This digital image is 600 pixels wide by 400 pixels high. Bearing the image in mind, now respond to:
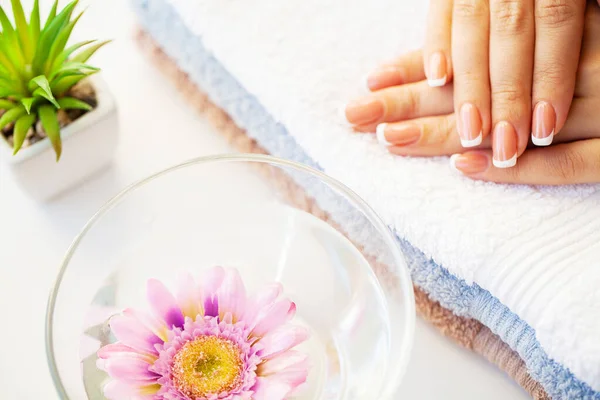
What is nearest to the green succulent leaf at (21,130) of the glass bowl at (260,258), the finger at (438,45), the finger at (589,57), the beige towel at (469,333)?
the glass bowl at (260,258)

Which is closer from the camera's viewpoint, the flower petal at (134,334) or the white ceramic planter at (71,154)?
the flower petal at (134,334)

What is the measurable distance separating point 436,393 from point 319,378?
12cm

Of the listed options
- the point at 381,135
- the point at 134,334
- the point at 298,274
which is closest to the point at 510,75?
the point at 381,135

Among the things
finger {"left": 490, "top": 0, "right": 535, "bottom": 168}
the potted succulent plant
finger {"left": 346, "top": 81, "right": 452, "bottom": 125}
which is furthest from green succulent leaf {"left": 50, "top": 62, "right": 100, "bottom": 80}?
finger {"left": 490, "top": 0, "right": 535, "bottom": 168}

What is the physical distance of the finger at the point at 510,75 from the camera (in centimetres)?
50

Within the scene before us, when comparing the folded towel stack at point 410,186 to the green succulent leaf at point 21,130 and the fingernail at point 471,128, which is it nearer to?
the fingernail at point 471,128

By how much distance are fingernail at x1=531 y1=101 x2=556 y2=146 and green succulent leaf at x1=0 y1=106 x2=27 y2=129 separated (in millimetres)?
403

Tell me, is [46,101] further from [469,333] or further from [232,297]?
[469,333]

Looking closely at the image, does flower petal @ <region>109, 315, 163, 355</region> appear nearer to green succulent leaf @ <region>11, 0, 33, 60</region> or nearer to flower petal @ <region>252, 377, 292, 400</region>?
flower petal @ <region>252, 377, 292, 400</region>

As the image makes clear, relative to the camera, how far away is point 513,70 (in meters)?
0.51

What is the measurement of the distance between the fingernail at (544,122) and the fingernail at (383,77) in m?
0.12

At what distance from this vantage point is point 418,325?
0.56 metres

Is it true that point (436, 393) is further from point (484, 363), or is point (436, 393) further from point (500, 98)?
point (500, 98)

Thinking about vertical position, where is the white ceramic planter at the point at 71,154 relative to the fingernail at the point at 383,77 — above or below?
above
